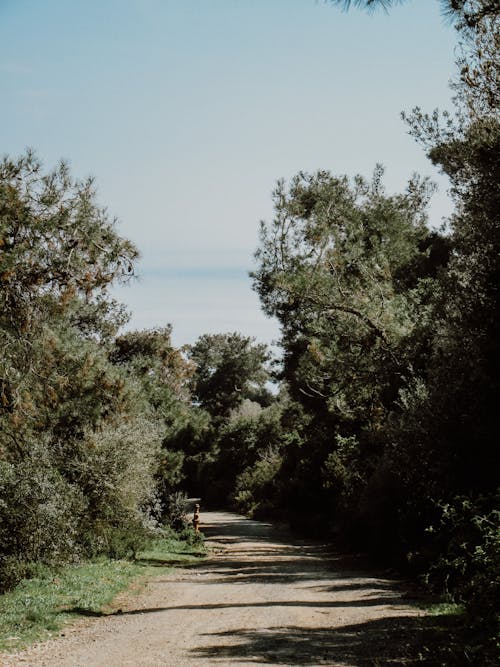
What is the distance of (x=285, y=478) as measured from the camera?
110 ft

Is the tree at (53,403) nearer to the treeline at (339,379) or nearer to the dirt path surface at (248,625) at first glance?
the treeline at (339,379)

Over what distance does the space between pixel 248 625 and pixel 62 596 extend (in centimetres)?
491

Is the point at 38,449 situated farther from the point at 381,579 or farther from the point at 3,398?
the point at 381,579

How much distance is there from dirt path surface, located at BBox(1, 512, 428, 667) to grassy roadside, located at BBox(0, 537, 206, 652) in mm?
422

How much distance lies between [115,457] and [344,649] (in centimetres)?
1226

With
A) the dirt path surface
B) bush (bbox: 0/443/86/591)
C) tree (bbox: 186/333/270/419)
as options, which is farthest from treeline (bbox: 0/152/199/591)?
tree (bbox: 186/333/270/419)

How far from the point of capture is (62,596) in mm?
12086

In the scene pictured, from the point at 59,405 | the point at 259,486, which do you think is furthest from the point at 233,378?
the point at 59,405

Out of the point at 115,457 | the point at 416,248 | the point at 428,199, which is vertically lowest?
the point at 115,457

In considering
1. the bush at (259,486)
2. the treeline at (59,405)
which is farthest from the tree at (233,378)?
the treeline at (59,405)

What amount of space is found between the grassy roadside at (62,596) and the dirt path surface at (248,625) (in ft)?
1.38

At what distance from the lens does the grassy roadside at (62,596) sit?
9488 mm

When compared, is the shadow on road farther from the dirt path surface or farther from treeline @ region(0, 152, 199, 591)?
treeline @ region(0, 152, 199, 591)

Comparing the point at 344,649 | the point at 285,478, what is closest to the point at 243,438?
the point at 285,478
